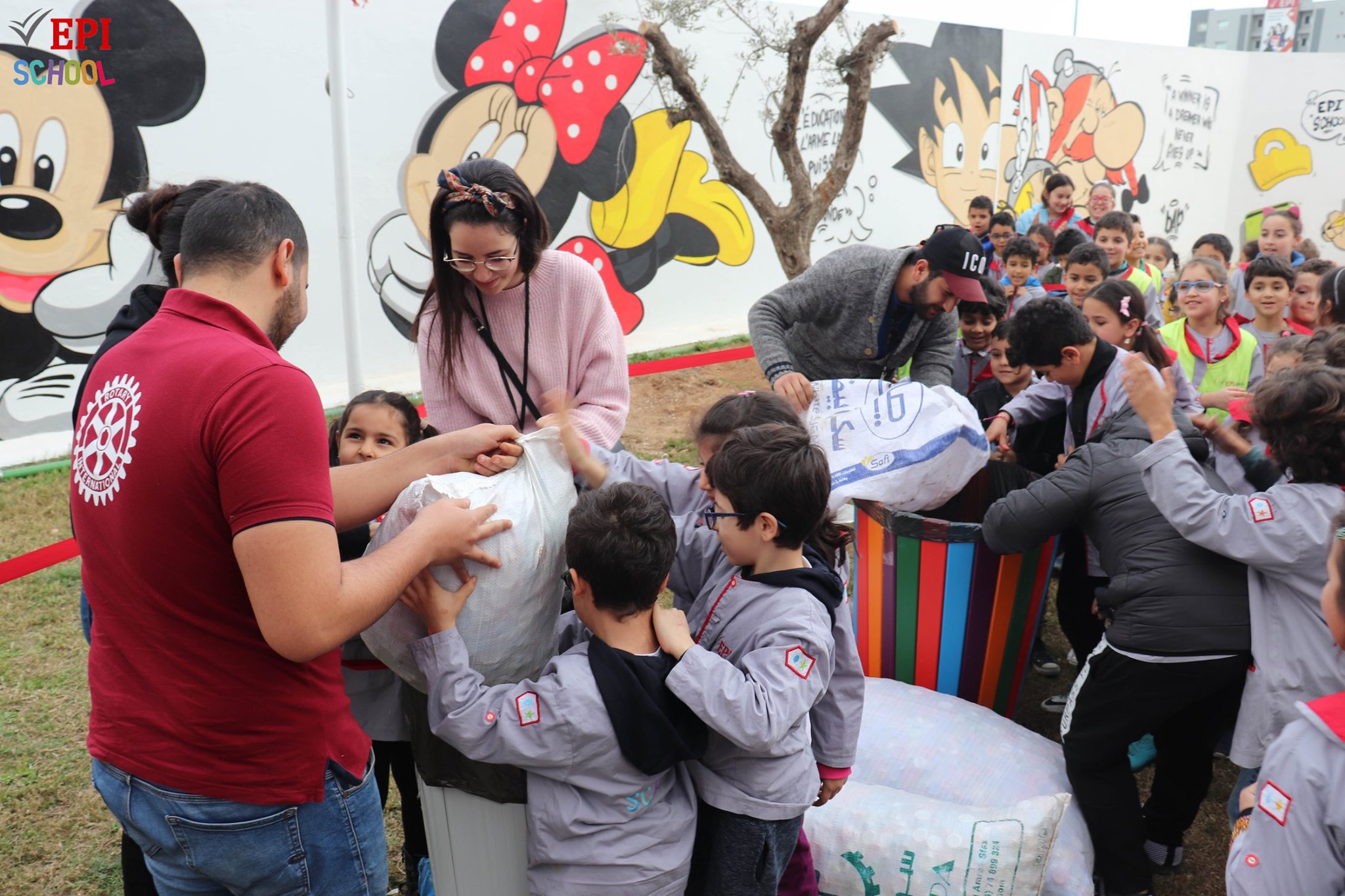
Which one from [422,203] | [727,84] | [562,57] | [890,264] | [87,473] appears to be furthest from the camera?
[727,84]

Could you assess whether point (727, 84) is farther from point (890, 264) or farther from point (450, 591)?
Result: point (450, 591)

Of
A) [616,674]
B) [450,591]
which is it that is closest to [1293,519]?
[616,674]

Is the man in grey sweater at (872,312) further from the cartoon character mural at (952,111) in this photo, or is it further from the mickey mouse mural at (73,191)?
the cartoon character mural at (952,111)

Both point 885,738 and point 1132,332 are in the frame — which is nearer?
point 885,738

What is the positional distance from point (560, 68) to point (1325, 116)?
13.9 metres

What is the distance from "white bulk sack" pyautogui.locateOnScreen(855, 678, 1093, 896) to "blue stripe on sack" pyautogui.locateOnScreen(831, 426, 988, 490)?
2.12ft

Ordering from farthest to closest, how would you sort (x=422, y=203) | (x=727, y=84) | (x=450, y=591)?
(x=727, y=84) < (x=422, y=203) < (x=450, y=591)

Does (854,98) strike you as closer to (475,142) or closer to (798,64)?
(798,64)

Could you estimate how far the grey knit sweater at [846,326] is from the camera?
340 cm

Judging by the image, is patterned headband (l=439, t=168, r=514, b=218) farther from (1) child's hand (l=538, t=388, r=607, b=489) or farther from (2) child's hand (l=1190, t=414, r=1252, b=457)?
(2) child's hand (l=1190, t=414, r=1252, b=457)

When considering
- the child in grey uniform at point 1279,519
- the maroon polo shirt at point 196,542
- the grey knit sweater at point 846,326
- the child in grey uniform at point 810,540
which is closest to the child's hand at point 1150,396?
the child in grey uniform at point 1279,519

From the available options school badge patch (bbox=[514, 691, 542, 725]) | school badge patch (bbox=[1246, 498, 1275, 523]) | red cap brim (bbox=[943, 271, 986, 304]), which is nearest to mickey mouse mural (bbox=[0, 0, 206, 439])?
red cap brim (bbox=[943, 271, 986, 304])

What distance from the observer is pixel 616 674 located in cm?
170

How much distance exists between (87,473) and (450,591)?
58 cm
